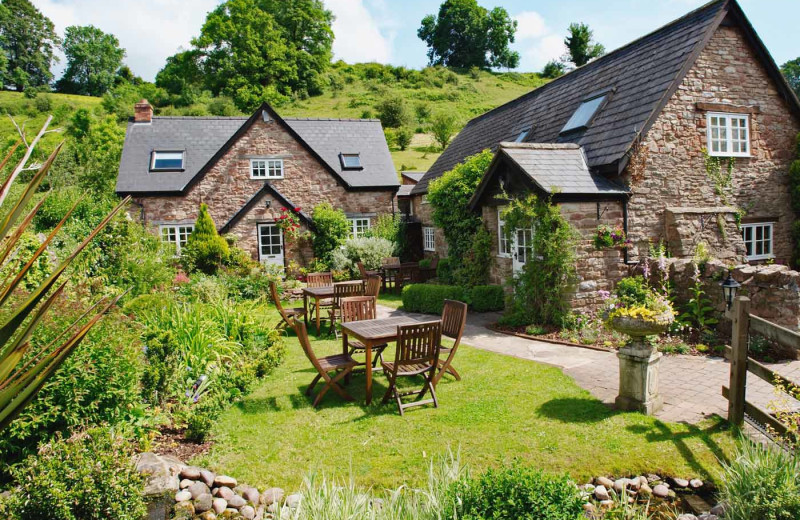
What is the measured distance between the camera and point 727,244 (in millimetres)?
11953

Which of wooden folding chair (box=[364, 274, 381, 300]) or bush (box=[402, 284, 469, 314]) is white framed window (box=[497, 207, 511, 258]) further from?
wooden folding chair (box=[364, 274, 381, 300])

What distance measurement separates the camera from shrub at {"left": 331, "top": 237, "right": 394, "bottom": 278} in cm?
1836

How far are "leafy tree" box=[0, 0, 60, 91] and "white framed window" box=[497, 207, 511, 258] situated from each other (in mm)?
69339

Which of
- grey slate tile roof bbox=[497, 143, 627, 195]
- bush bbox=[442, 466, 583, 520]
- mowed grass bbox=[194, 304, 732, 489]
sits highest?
grey slate tile roof bbox=[497, 143, 627, 195]

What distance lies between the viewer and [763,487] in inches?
151

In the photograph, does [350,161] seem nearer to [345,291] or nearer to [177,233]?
[177,233]

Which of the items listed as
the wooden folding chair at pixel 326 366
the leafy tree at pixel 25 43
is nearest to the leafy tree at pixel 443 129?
the wooden folding chair at pixel 326 366

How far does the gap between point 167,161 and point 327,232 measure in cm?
741

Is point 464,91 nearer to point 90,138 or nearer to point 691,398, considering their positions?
point 90,138

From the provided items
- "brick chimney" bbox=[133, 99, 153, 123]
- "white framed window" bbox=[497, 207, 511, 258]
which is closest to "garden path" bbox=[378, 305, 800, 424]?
"white framed window" bbox=[497, 207, 511, 258]

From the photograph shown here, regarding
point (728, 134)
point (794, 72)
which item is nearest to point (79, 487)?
point (728, 134)

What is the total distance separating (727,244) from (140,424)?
1256 cm

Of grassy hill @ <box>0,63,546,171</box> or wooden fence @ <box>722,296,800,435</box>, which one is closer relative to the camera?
wooden fence @ <box>722,296,800,435</box>

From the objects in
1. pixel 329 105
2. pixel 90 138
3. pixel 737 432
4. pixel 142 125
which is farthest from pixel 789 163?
pixel 329 105
